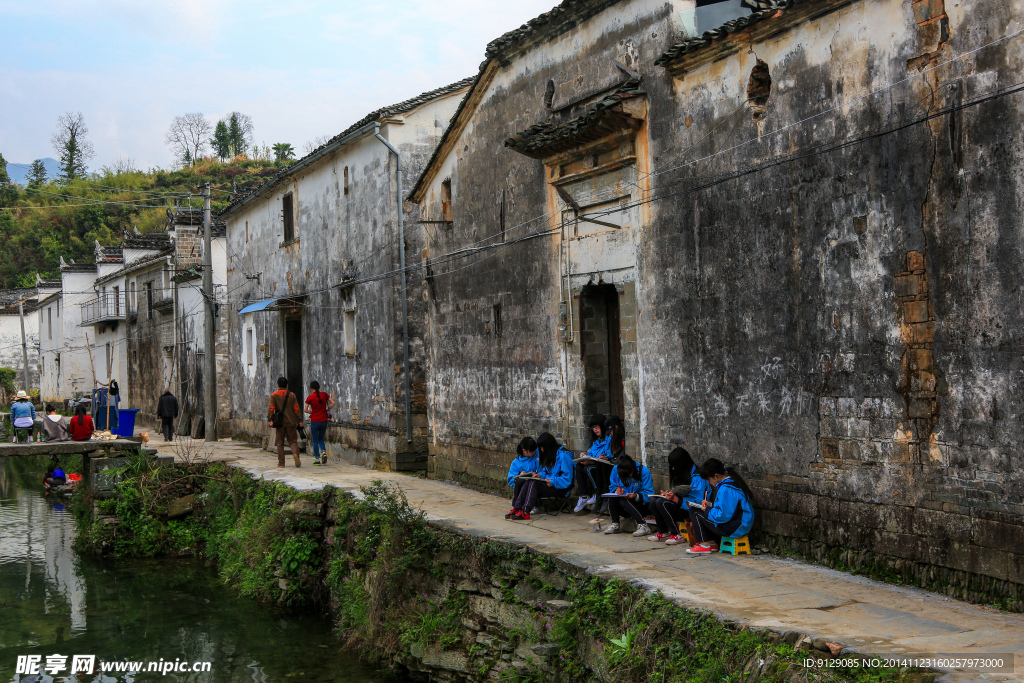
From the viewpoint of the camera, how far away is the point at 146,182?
5691 cm

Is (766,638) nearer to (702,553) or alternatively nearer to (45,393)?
(702,553)

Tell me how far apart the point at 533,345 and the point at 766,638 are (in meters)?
6.60

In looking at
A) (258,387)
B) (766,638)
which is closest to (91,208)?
(258,387)

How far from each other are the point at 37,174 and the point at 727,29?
63.9 m

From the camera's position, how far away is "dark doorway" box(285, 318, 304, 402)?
67.1ft

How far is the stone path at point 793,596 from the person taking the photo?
4938 mm

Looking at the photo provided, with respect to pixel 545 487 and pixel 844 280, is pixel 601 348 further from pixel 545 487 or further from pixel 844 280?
pixel 844 280

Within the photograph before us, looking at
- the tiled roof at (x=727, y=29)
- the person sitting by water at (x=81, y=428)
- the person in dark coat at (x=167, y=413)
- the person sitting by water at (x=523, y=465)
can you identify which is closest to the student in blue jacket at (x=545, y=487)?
the person sitting by water at (x=523, y=465)

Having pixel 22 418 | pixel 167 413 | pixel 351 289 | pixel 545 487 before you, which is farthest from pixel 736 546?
pixel 167 413

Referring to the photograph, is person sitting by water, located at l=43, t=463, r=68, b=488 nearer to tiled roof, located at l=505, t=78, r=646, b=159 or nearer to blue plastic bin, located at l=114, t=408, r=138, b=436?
blue plastic bin, located at l=114, t=408, r=138, b=436

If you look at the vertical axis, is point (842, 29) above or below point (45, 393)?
above

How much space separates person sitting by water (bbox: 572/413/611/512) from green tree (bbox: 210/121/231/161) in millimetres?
59675

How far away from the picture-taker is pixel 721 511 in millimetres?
7523

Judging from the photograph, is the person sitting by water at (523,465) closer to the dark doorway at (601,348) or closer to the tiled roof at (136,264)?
the dark doorway at (601,348)
